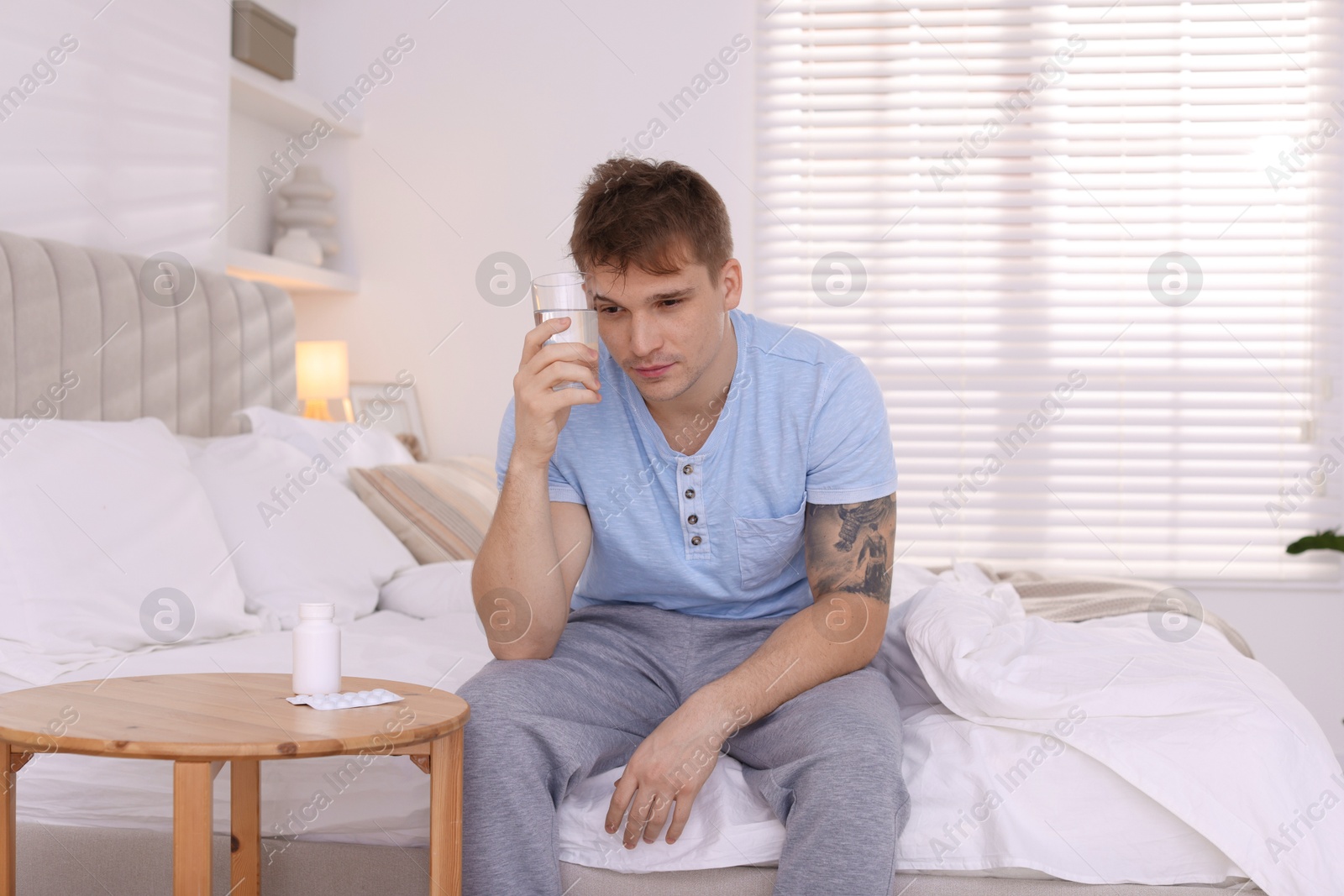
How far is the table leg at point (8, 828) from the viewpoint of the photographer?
44.1 inches

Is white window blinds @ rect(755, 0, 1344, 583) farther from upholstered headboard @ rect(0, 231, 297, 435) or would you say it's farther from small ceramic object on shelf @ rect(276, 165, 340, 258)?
upholstered headboard @ rect(0, 231, 297, 435)

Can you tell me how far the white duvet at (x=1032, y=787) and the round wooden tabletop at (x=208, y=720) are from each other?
0.26m

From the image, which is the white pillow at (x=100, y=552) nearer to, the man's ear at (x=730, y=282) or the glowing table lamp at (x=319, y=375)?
the man's ear at (x=730, y=282)

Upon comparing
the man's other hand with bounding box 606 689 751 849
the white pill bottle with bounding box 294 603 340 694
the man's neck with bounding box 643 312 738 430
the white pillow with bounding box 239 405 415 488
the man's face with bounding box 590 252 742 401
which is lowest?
the man's other hand with bounding box 606 689 751 849

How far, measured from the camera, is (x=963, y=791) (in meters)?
1.32

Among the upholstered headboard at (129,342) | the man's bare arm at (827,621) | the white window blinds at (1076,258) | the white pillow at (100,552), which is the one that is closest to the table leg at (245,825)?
the white pillow at (100,552)

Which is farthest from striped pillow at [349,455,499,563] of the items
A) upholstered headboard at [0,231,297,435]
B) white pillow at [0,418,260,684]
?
white pillow at [0,418,260,684]

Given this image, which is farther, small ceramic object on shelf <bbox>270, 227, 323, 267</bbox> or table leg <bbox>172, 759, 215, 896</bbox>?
small ceramic object on shelf <bbox>270, 227, 323, 267</bbox>

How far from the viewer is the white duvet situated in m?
1.27

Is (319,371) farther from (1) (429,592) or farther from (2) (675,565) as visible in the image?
(2) (675,565)

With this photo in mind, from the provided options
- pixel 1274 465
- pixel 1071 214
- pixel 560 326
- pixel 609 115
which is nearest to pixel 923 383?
pixel 1071 214

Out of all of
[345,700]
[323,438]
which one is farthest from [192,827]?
[323,438]

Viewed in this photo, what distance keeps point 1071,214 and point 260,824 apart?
119 inches

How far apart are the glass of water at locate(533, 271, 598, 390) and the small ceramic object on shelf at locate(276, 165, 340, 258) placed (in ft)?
7.70
